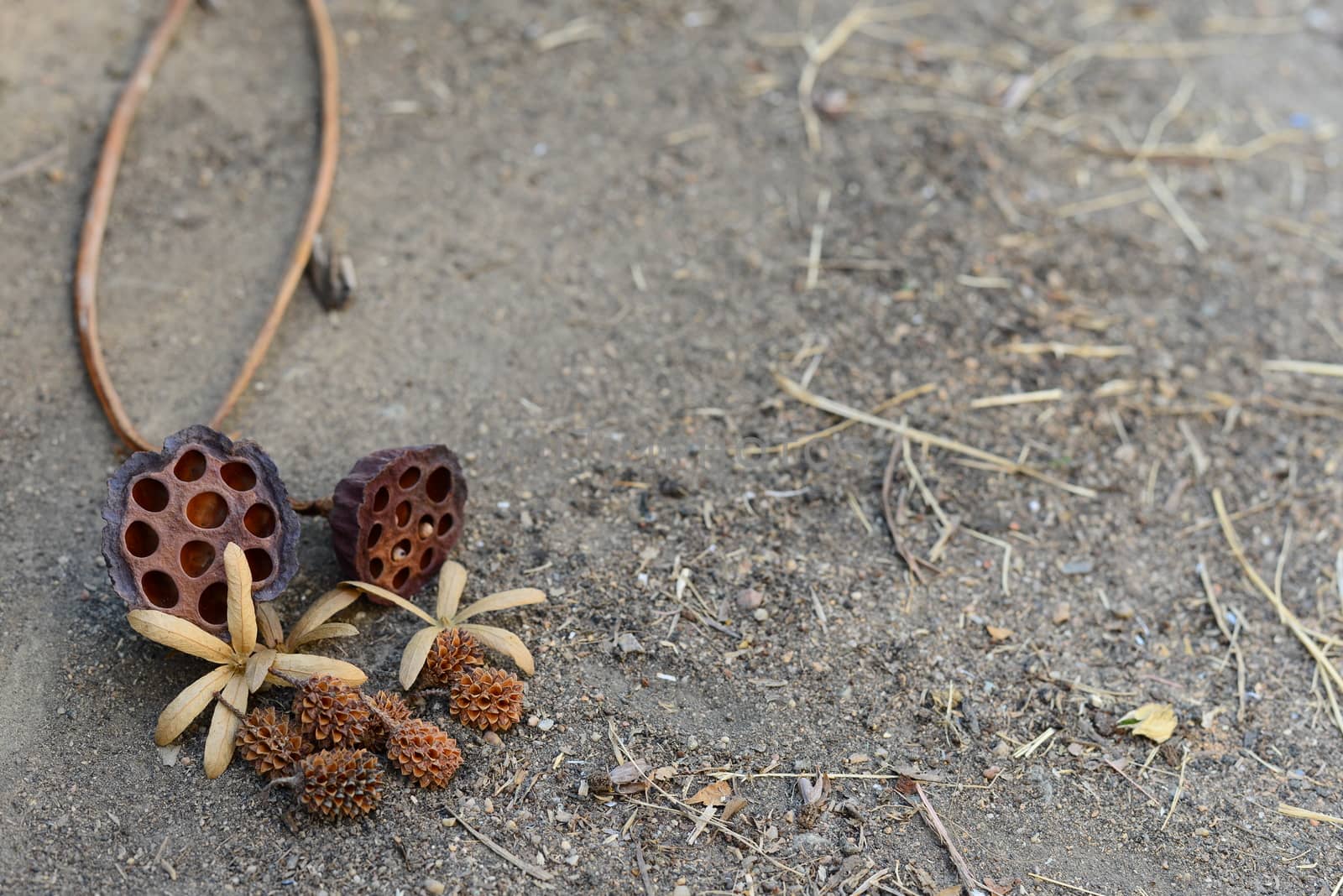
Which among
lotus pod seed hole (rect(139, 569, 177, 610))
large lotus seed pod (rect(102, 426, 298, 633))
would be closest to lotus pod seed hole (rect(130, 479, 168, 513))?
large lotus seed pod (rect(102, 426, 298, 633))

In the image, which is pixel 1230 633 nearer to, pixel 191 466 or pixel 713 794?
pixel 713 794

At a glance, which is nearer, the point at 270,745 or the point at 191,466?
the point at 270,745

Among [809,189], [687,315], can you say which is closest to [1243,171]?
[809,189]

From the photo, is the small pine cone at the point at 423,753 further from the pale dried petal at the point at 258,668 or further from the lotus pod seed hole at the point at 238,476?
the lotus pod seed hole at the point at 238,476

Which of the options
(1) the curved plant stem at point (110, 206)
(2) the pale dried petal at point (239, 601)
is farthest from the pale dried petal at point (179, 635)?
(1) the curved plant stem at point (110, 206)

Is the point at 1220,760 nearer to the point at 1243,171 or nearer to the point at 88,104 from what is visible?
the point at 1243,171

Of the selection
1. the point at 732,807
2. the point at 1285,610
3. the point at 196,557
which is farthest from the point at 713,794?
the point at 1285,610
